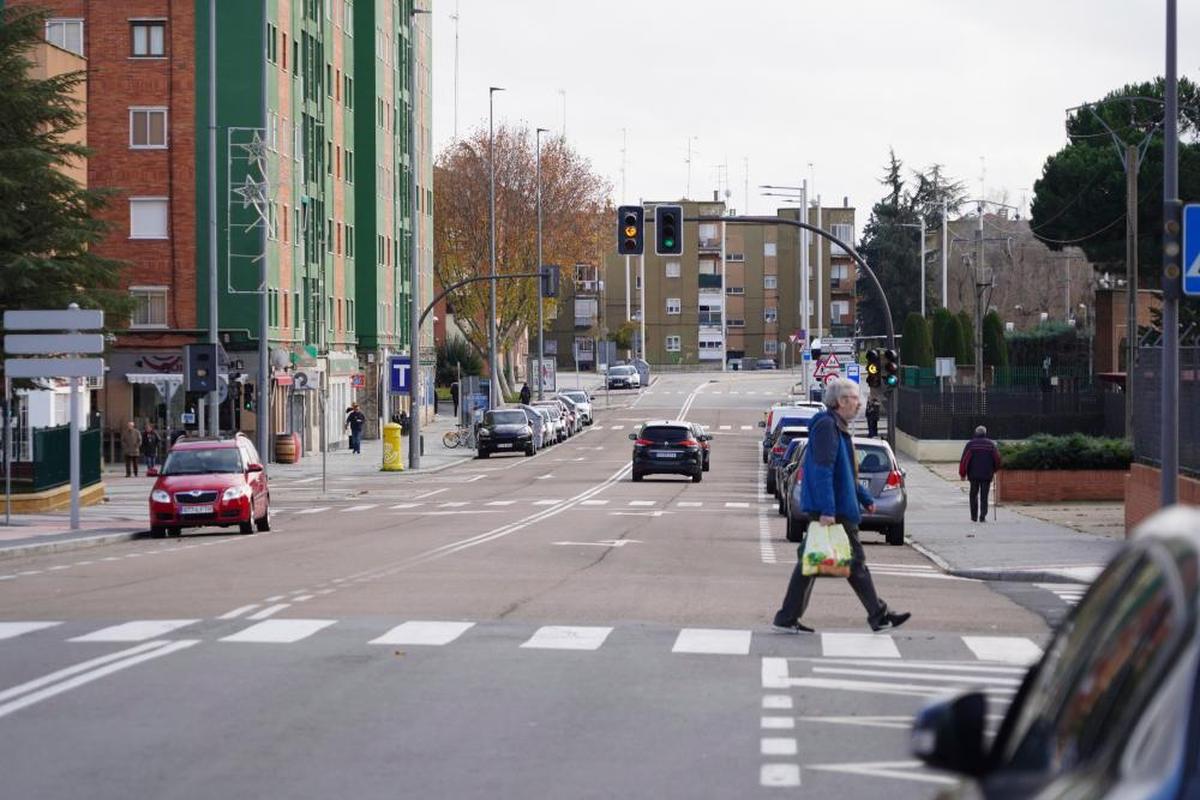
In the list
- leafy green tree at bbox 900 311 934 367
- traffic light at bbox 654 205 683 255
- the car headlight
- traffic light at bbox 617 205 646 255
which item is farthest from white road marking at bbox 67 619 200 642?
leafy green tree at bbox 900 311 934 367

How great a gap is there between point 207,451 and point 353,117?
186ft

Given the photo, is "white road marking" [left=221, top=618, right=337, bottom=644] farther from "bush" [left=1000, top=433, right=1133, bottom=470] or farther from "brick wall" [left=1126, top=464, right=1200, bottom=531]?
"bush" [left=1000, top=433, right=1133, bottom=470]

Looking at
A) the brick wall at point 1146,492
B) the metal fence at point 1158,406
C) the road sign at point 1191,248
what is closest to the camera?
the road sign at point 1191,248

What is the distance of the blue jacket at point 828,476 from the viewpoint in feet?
51.6

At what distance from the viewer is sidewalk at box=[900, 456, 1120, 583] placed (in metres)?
23.5

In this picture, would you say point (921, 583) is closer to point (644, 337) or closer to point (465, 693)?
point (465, 693)

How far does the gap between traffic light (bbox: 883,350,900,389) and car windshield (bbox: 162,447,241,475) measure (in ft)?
52.0

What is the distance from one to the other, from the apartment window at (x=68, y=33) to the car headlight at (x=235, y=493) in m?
35.7

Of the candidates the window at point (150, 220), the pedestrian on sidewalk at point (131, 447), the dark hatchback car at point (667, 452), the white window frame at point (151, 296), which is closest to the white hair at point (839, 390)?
the dark hatchback car at point (667, 452)

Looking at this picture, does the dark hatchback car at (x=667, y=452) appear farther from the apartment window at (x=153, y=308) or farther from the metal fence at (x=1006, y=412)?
the apartment window at (x=153, y=308)

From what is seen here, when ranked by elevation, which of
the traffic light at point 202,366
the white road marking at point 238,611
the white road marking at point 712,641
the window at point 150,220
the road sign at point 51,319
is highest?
the window at point 150,220

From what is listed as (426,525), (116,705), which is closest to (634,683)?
(116,705)

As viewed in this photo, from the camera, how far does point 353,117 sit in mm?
89625

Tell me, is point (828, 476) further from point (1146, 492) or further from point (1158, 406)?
point (1146, 492)
